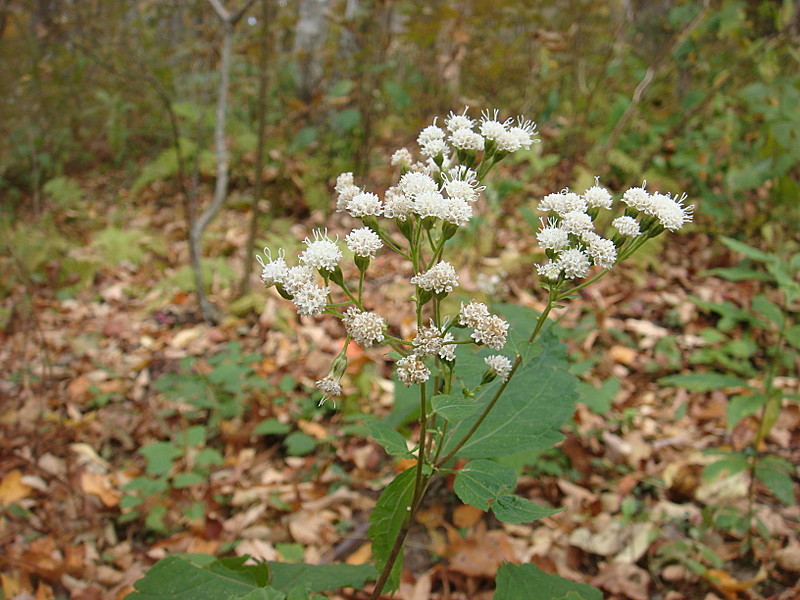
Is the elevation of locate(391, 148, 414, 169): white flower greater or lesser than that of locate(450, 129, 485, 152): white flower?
lesser

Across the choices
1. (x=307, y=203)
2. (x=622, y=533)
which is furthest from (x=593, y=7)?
(x=622, y=533)

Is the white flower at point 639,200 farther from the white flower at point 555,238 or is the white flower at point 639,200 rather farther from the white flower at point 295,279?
the white flower at point 295,279

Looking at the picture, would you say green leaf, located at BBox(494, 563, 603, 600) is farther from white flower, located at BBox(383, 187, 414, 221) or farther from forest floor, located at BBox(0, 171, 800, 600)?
white flower, located at BBox(383, 187, 414, 221)

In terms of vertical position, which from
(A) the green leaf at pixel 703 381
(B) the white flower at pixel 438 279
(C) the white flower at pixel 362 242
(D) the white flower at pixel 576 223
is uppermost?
(A) the green leaf at pixel 703 381

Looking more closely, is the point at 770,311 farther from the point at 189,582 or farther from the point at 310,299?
the point at 189,582

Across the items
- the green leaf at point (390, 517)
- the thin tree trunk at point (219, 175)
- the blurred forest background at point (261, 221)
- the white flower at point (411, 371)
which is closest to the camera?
the white flower at point (411, 371)

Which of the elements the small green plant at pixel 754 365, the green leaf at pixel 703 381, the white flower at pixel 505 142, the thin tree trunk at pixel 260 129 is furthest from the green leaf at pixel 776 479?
the thin tree trunk at pixel 260 129

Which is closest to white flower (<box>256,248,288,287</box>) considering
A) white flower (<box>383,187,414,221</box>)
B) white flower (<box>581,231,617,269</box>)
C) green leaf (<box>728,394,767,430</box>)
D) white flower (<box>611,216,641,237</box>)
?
white flower (<box>383,187,414,221</box>)
